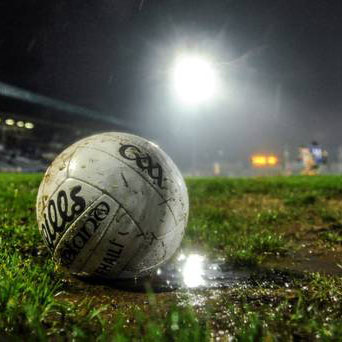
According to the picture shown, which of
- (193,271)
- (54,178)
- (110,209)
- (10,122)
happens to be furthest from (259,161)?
(110,209)

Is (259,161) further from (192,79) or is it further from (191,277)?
(191,277)

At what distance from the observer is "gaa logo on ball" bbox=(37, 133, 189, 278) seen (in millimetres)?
3951

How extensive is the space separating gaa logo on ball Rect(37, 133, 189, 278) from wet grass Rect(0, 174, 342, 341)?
28 centimetres

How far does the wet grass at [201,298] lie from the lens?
279cm

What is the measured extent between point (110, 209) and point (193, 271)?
1412 millimetres

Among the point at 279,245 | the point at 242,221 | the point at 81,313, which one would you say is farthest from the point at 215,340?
the point at 242,221

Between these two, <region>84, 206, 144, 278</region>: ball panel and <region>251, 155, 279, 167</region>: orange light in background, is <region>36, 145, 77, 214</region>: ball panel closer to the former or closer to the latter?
<region>84, 206, 144, 278</region>: ball panel

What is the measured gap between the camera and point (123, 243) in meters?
4.00

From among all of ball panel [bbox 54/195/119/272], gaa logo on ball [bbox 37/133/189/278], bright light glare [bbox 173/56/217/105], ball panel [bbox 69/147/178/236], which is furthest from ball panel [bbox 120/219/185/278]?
bright light glare [bbox 173/56/217/105]

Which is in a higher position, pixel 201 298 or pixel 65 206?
pixel 65 206

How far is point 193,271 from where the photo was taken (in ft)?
15.7

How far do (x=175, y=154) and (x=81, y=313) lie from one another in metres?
63.4

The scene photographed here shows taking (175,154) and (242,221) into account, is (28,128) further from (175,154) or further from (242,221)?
(242,221)

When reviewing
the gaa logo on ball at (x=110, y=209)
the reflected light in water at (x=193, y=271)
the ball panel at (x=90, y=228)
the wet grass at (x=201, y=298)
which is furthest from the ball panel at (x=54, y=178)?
the reflected light in water at (x=193, y=271)
